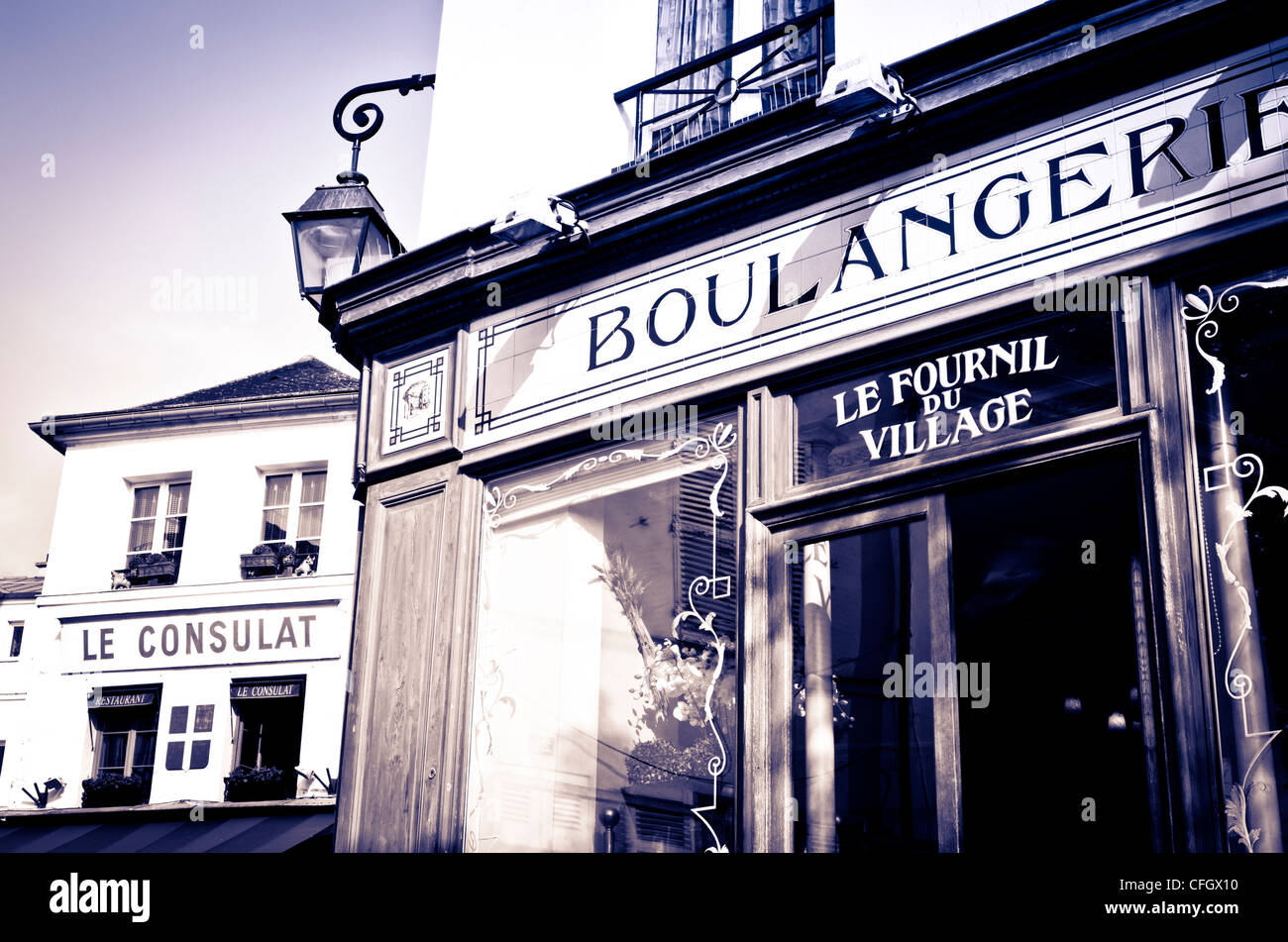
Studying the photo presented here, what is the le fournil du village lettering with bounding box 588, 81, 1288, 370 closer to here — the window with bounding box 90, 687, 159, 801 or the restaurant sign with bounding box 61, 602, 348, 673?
the restaurant sign with bounding box 61, 602, 348, 673

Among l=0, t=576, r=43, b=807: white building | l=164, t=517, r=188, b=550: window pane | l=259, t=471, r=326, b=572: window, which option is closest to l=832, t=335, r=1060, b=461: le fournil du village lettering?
l=259, t=471, r=326, b=572: window

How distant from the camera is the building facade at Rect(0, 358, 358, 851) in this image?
15898 mm

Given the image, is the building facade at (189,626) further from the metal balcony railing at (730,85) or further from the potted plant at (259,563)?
the metal balcony railing at (730,85)

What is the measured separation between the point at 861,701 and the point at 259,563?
12.6 meters

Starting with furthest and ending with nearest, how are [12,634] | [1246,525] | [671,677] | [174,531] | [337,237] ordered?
[12,634] → [174,531] → [337,237] → [671,677] → [1246,525]

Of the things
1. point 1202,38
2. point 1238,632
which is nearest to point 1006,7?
point 1202,38

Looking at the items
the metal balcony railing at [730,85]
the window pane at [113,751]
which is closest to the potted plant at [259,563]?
the window pane at [113,751]

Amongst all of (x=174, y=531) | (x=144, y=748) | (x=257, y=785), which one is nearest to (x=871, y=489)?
(x=257, y=785)

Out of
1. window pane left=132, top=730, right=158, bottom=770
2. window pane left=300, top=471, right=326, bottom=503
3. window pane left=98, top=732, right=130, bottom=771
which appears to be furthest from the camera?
window pane left=300, top=471, right=326, bottom=503

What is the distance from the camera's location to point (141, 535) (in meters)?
17.8

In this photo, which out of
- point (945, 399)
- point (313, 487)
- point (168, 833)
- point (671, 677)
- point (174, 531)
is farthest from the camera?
point (174, 531)

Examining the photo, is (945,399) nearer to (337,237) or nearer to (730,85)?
(730,85)

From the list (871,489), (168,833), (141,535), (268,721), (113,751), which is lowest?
(168,833)

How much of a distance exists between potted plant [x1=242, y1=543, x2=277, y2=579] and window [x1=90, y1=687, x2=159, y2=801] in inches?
73.8
